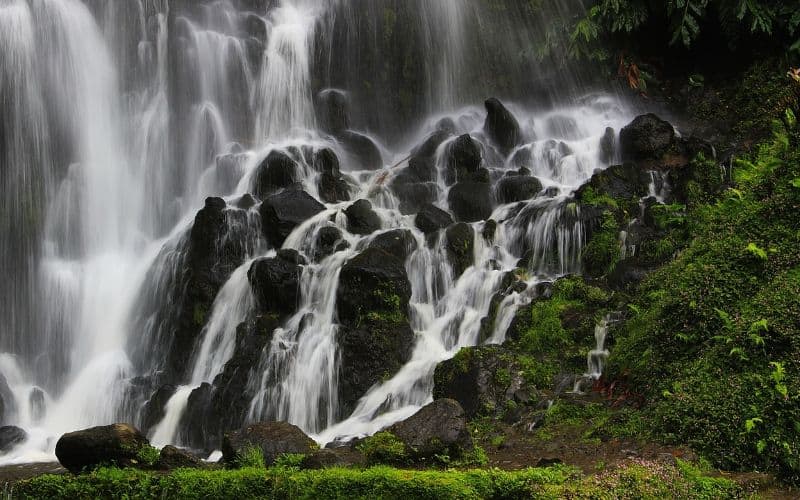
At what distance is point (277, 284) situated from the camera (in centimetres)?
→ 1328

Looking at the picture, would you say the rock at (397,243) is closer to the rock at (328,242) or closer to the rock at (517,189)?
the rock at (328,242)

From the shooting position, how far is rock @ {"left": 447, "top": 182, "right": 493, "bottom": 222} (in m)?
15.8

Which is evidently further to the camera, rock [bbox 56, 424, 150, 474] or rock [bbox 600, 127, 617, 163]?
rock [bbox 600, 127, 617, 163]

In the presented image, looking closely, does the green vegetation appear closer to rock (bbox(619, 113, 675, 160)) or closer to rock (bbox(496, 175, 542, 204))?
rock (bbox(496, 175, 542, 204))

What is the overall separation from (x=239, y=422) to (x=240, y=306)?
304 centimetres

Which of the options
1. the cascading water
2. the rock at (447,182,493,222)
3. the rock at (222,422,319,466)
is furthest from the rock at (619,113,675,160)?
the rock at (222,422,319,466)

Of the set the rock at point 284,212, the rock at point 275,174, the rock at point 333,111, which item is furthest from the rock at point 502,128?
the rock at point 284,212

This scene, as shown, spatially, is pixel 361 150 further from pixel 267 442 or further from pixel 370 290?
pixel 267 442

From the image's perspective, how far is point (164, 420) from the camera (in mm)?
12406

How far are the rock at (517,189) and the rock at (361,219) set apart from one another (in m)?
3.03

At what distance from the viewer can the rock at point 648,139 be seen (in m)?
16.4

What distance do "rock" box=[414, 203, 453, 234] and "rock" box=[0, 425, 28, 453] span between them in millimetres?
8455

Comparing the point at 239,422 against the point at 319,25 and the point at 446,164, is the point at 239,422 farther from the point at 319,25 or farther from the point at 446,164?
the point at 319,25

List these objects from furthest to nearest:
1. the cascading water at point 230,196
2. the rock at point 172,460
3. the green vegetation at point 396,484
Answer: the cascading water at point 230,196, the rock at point 172,460, the green vegetation at point 396,484
